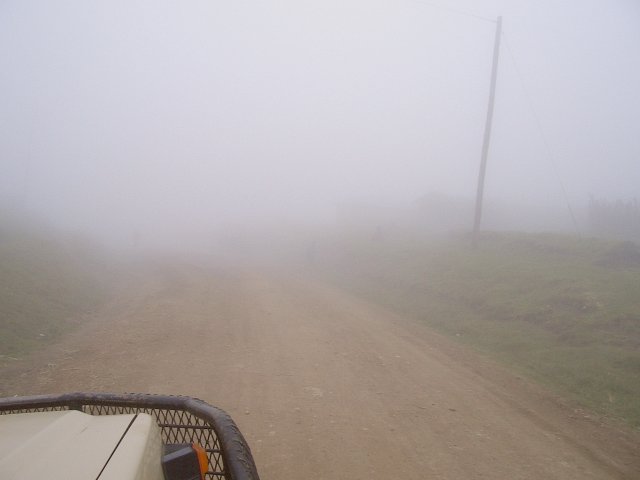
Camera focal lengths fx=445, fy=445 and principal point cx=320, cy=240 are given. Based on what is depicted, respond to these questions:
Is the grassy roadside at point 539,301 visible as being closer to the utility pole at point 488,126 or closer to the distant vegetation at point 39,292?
the utility pole at point 488,126

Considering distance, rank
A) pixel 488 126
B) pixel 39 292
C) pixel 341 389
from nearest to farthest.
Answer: pixel 341 389
pixel 39 292
pixel 488 126

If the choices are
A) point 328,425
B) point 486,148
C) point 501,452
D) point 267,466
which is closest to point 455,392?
point 501,452

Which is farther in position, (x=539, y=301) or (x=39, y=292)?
(x=539, y=301)

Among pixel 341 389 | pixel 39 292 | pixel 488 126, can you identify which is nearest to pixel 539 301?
pixel 341 389

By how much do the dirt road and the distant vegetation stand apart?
2.32ft

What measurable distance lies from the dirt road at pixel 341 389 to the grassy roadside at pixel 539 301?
1118 millimetres

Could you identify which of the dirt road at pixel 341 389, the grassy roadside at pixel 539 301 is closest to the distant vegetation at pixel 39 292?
the dirt road at pixel 341 389

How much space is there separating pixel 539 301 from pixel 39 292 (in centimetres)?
1420

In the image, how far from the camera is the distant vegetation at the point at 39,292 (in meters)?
9.69

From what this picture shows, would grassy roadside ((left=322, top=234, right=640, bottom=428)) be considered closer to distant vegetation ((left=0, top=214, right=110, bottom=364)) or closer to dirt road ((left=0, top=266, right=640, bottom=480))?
dirt road ((left=0, top=266, right=640, bottom=480))

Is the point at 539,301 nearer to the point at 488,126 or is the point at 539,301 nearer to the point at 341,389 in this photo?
the point at 341,389

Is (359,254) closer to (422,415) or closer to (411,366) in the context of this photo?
(411,366)

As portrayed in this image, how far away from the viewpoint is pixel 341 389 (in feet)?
22.2

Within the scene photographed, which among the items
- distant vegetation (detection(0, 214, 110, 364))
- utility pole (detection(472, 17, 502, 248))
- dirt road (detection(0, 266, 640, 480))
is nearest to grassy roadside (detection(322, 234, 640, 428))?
dirt road (detection(0, 266, 640, 480))
